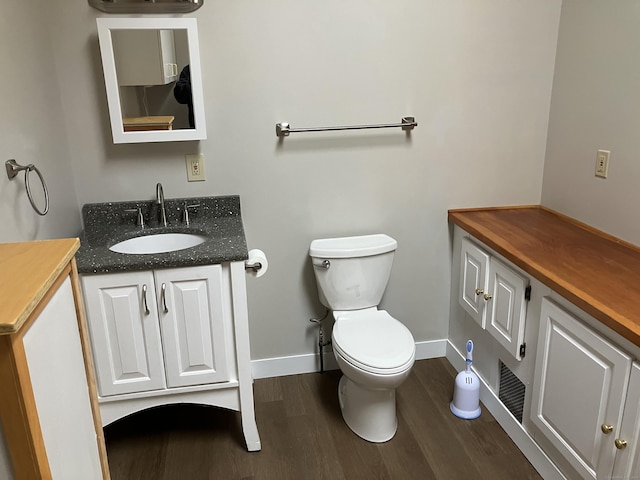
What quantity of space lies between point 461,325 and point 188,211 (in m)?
1.41

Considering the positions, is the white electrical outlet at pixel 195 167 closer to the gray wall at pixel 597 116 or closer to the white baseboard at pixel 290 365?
the white baseboard at pixel 290 365

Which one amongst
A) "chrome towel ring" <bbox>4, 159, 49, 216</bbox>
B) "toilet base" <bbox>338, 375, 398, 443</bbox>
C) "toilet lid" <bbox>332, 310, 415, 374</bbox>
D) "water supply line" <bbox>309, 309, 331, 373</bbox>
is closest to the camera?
"chrome towel ring" <bbox>4, 159, 49, 216</bbox>

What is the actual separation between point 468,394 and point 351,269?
2.40 ft

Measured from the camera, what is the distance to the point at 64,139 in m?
2.16

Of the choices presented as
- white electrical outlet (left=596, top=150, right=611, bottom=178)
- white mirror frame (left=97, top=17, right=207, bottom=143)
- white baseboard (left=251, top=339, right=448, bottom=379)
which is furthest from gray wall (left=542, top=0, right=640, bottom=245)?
white mirror frame (left=97, top=17, right=207, bottom=143)

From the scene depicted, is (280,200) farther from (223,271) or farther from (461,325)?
(461,325)

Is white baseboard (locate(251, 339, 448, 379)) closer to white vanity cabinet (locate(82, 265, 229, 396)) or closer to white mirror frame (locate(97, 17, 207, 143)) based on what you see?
white vanity cabinet (locate(82, 265, 229, 396))

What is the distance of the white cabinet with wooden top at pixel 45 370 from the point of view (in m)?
0.88

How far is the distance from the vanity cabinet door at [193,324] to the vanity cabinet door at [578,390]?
44.7 inches

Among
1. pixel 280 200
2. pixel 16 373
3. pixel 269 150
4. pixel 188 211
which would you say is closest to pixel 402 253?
pixel 280 200

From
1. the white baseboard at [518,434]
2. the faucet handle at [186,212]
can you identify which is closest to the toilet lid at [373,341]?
the white baseboard at [518,434]

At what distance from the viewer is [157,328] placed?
1.94 meters

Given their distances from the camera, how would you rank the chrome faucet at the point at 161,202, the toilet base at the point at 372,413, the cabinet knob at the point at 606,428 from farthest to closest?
Result: 1. the chrome faucet at the point at 161,202
2. the toilet base at the point at 372,413
3. the cabinet knob at the point at 606,428

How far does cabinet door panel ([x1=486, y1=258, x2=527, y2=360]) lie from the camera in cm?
202
